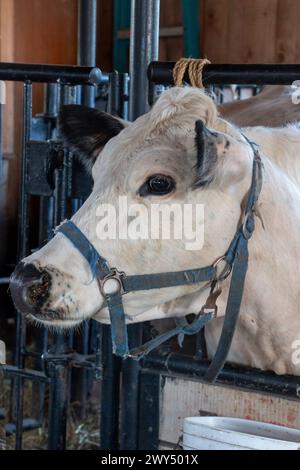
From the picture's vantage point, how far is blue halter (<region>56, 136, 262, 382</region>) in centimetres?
173

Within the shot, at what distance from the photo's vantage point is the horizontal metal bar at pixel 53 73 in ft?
7.43

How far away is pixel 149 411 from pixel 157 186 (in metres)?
0.79

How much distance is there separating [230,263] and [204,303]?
0.48 ft

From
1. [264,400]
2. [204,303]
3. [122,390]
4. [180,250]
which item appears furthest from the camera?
[122,390]

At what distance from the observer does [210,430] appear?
1.70 m

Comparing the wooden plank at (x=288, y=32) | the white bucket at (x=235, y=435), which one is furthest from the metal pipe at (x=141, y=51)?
the wooden plank at (x=288, y=32)

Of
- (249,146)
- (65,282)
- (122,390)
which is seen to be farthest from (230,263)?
(122,390)

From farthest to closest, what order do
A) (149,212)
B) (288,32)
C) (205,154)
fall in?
(288,32)
(149,212)
(205,154)

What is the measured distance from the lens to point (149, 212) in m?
1.73

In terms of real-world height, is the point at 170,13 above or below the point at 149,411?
above

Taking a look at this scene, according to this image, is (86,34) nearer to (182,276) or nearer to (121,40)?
(182,276)

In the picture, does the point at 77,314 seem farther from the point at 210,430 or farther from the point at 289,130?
the point at 289,130

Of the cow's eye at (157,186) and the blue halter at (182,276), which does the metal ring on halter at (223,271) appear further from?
the cow's eye at (157,186)

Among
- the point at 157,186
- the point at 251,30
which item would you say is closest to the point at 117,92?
the point at 157,186
